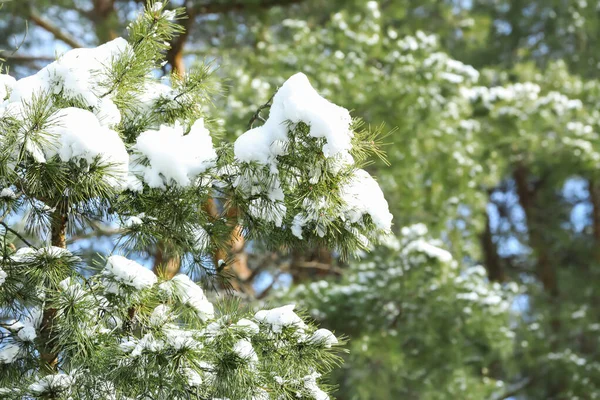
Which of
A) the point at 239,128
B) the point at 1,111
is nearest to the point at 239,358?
the point at 1,111

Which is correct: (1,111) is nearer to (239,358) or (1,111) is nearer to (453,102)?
(239,358)

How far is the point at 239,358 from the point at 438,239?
572 cm

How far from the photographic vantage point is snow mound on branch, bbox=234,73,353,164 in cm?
238

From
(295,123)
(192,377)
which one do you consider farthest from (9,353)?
(295,123)

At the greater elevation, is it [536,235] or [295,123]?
[536,235]

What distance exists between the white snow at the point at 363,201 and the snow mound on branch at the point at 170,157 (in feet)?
1.40

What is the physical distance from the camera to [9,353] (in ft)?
8.88

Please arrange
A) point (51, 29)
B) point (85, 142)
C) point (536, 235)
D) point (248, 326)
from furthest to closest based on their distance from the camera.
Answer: point (536, 235) < point (51, 29) < point (248, 326) < point (85, 142)

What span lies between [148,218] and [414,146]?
540 centimetres

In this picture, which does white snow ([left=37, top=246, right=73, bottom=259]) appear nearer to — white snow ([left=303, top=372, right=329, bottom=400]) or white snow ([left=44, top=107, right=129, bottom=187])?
white snow ([left=44, top=107, right=129, bottom=187])

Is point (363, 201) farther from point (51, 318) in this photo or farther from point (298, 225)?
point (51, 318)

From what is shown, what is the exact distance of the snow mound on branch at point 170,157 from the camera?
2.50m

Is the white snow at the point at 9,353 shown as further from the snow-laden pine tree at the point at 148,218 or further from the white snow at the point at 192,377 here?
the white snow at the point at 192,377

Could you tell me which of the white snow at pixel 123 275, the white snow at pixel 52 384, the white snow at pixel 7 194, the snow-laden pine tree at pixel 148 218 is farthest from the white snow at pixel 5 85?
the white snow at pixel 52 384
